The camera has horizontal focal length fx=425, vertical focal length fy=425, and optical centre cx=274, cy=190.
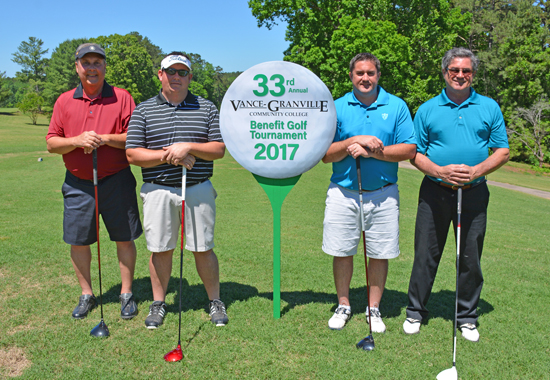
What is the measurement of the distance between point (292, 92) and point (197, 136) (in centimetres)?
85

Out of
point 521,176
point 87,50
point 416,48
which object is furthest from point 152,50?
point 87,50

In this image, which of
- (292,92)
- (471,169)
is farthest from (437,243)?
(292,92)

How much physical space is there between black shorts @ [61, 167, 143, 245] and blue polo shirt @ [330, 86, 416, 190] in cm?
188

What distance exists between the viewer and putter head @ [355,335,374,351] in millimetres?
3117

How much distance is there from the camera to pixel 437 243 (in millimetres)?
3551

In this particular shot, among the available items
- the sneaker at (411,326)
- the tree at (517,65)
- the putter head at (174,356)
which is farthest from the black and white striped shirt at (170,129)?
the tree at (517,65)

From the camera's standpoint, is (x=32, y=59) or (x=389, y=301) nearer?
(x=389, y=301)

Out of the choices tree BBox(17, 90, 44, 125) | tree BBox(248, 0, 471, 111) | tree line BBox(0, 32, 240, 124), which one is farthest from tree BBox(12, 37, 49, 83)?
tree BBox(248, 0, 471, 111)

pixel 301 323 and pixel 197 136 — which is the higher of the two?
pixel 197 136

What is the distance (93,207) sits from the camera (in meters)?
3.73

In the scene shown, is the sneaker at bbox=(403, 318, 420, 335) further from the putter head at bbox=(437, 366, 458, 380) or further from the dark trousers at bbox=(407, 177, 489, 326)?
the putter head at bbox=(437, 366, 458, 380)

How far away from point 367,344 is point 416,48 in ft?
96.9

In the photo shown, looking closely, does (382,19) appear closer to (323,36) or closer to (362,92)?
(323,36)

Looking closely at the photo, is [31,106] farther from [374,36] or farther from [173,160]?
[173,160]
